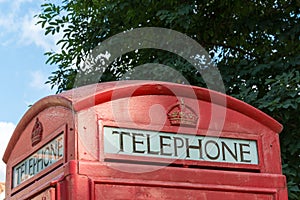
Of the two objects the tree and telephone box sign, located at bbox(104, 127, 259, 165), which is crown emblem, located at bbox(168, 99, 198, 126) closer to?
telephone box sign, located at bbox(104, 127, 259, 165)

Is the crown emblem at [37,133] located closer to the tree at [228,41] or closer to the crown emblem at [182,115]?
the crown emblem at [182,115]

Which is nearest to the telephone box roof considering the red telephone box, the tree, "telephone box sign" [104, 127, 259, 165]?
the red telephone box

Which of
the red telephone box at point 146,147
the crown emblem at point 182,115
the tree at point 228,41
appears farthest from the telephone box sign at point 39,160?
the tree at point 228,41

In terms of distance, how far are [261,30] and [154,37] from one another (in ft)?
4.43

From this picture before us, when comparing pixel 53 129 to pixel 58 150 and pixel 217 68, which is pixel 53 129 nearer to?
pixel 58 150

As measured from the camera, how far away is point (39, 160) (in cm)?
275

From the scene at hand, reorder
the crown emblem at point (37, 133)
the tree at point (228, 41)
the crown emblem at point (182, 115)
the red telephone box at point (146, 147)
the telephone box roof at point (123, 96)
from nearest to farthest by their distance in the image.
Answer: the red telephone box at point (146, 147)
the telephone box roof at point (123, 96)
the crown emblem at point (182, 115)
the crown emblem at point (37, 133)
the tree at point (228, 41)

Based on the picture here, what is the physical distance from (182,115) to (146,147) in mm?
254

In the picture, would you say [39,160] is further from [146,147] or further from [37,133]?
[146,147]

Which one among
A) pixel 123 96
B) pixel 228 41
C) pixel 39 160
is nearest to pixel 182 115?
pixel 123 96

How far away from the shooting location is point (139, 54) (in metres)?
7.89

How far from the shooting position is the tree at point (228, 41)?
5.98m

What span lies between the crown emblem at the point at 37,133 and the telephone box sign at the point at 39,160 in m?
0.06

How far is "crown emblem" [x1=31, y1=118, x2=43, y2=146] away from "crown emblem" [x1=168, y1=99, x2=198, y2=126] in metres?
0.64
